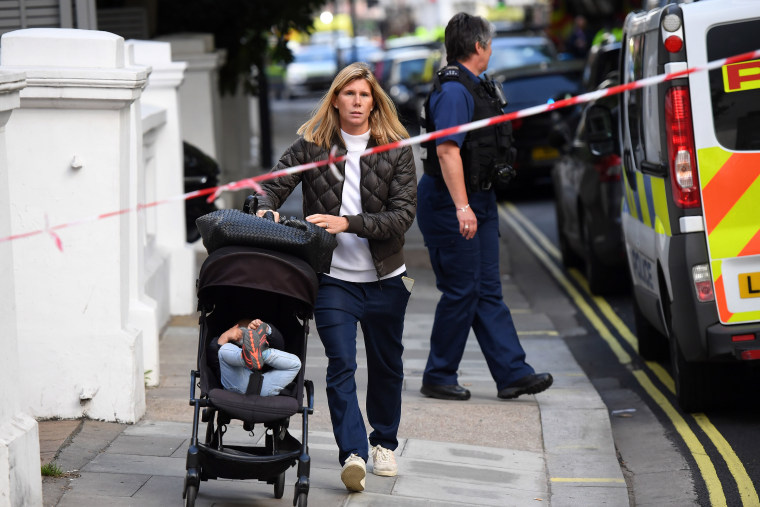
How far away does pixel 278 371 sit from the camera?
17.4 feet

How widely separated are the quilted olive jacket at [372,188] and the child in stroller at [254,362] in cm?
70

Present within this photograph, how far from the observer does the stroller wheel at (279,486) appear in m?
5.60

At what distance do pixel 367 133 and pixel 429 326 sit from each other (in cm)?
496

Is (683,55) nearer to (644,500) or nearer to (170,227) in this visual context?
(644,500)

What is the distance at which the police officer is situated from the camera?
7.55m

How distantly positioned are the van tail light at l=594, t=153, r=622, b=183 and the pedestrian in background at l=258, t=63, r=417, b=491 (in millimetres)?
5341

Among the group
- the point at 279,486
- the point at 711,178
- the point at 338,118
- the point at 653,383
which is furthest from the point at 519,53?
the point at 279,486

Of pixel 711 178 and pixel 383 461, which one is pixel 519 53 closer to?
pixel 711 178

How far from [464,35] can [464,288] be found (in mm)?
1483

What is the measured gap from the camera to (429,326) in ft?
35.0

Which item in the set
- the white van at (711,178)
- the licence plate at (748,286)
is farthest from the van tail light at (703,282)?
the licence plate at (748,286)

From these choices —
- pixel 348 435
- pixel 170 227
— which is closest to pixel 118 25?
pixel 170 227

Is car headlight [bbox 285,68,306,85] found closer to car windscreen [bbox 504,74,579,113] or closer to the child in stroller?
car windscreen [bbox 504,74,579,113]

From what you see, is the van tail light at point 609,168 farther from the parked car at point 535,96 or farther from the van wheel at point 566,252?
the parked car at point 535,96
